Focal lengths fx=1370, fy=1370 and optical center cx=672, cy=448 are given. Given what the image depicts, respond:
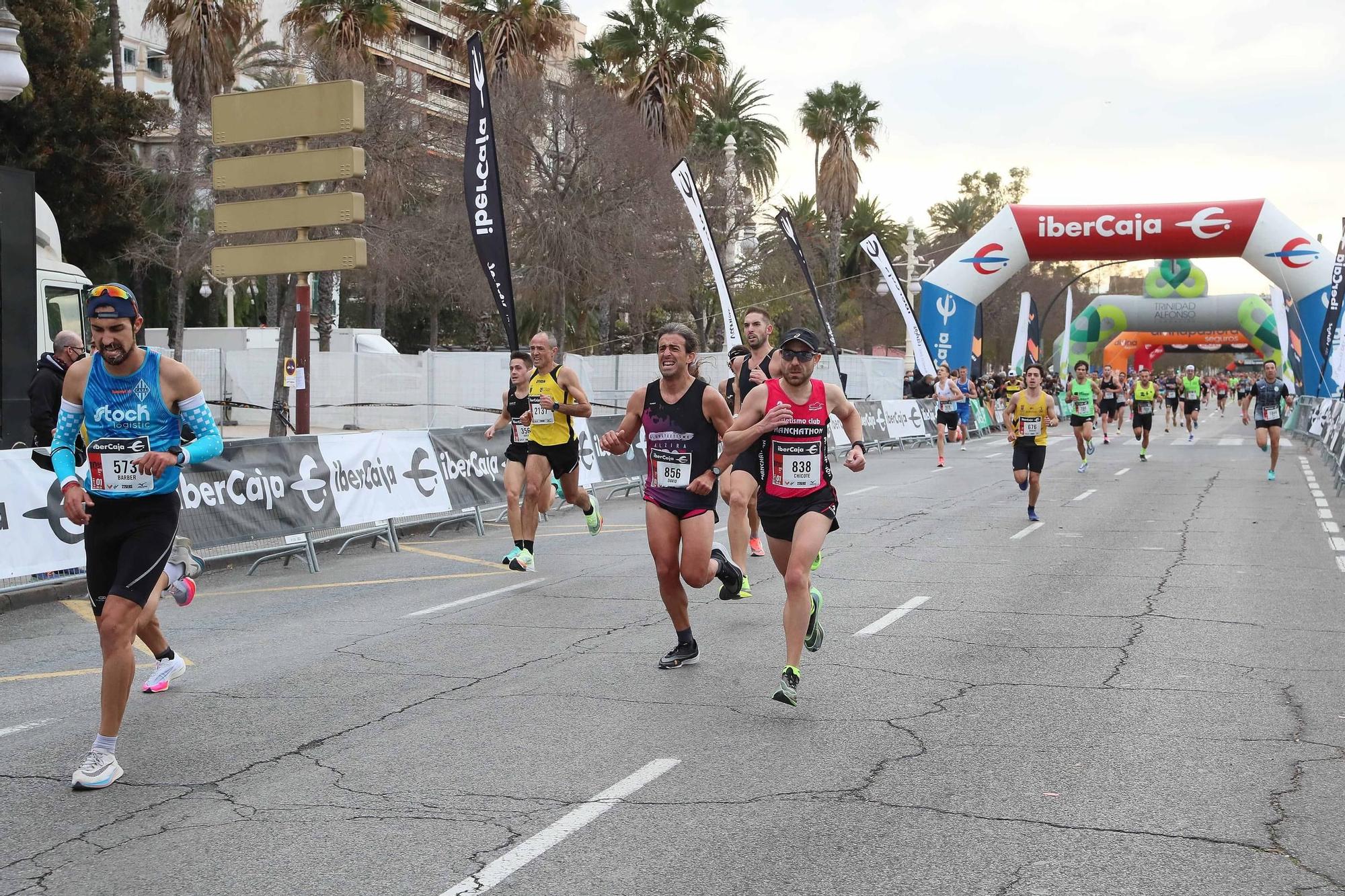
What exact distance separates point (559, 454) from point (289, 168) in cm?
615

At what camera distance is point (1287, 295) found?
3534cm

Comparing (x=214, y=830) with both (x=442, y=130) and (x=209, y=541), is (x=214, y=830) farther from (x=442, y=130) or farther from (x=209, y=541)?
(x=442, y=130)

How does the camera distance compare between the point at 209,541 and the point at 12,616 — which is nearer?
the point at 12,616

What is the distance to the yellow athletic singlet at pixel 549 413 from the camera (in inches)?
453

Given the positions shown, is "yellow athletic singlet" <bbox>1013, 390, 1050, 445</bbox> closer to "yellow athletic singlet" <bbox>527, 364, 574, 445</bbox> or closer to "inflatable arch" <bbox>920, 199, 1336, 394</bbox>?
"yellow athletic singlet" <bbox>527, 364, 574, 445</bbox>

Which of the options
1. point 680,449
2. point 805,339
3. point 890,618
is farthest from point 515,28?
point 805,339

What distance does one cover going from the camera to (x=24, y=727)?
656cm

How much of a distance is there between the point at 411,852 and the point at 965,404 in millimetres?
33762

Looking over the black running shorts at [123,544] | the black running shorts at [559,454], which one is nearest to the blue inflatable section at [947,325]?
the black running shorts at [559,454]

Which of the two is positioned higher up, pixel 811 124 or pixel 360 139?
pixel 811 124

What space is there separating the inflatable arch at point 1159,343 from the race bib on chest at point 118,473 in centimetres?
7623

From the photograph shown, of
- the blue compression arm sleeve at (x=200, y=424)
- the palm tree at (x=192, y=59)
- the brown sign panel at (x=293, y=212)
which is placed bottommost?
the blue compression arm sleeve at (x=200, y=424)

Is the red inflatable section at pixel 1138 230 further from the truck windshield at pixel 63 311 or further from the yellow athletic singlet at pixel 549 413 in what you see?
the yellow athletic singlet at pixel 549 413

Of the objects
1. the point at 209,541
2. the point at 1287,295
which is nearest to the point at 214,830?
the point at 209,541
